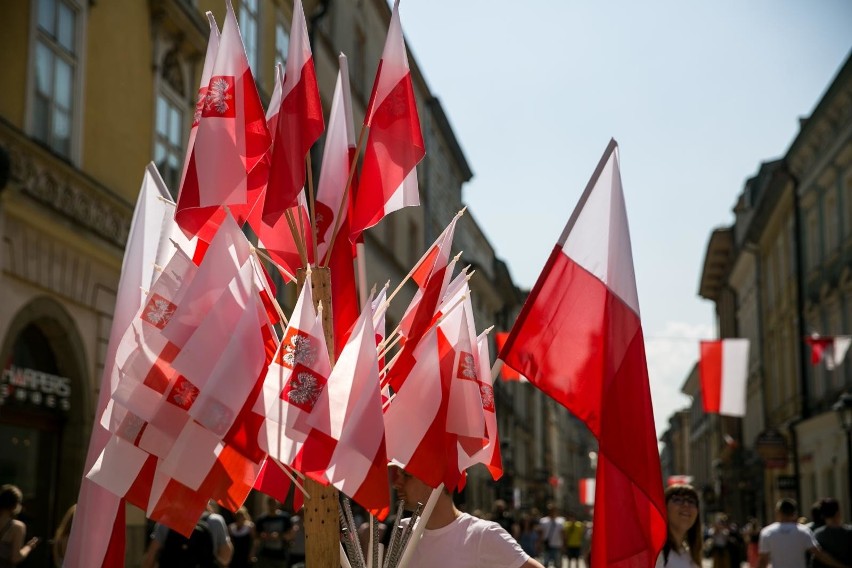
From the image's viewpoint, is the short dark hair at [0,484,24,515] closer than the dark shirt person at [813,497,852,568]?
Yes

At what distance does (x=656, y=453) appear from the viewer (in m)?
4.47

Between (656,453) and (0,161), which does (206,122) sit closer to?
(656,453)

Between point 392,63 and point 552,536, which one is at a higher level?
point 392,63

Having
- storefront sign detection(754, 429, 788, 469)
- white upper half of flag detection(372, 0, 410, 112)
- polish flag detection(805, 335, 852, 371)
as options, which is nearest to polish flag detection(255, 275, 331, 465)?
white upper half of flag detection(372, 0, 410, 112)

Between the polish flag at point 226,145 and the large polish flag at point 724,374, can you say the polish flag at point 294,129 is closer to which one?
the polish flag at point 226,145

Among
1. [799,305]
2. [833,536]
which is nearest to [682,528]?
[833,536]

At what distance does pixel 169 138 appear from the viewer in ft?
56.3

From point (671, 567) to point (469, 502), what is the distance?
1499 inches

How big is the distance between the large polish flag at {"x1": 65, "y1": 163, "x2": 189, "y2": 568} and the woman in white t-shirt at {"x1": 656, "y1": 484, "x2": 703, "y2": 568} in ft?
8.56

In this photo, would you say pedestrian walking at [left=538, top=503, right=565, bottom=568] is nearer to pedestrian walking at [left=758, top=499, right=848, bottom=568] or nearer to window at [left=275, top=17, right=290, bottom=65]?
window at [left=275, top=17, right=290, bottom=65]

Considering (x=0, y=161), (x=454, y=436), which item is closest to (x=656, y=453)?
(x=454, y=436)

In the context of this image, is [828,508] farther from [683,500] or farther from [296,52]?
[296,52]

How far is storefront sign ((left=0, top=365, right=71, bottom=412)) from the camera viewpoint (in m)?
12.6

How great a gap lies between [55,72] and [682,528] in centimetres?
973
